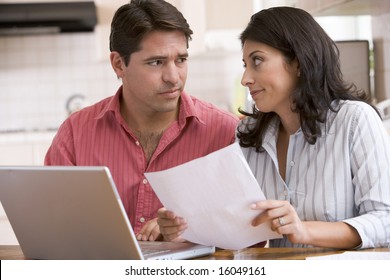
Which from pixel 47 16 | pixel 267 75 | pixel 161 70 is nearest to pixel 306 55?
pixel 267 75

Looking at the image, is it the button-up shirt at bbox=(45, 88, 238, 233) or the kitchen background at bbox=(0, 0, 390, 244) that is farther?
the kitchen background at bbox=(0, 0, 390, 244)

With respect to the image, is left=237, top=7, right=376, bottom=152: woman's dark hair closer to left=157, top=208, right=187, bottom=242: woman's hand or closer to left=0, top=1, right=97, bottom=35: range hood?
left=157, top=208, right=187, bottom=242: woman's hand

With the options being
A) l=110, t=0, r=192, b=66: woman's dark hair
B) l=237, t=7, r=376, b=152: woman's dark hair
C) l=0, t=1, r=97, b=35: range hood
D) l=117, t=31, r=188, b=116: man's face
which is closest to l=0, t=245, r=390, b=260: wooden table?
l=237, t=7, r=376, b=152: woman's dark hair

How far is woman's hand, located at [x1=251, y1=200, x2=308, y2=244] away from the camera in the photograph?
1436mm

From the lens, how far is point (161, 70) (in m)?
2.14

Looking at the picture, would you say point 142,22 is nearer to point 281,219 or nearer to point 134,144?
point 134,144

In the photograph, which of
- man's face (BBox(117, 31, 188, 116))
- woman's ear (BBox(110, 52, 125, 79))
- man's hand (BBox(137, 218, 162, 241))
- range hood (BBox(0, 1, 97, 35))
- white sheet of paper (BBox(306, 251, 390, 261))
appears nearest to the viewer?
white sheet of paper (BBox(306, 251, 390, 261))

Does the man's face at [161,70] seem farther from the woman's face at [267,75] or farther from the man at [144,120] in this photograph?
the woman's face at [267,75]

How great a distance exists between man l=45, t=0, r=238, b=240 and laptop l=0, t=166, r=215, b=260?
0.58 meters

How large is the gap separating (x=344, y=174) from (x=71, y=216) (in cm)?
67

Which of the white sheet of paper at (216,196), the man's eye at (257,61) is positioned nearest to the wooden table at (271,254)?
the white sheet of paper at (216,196)
